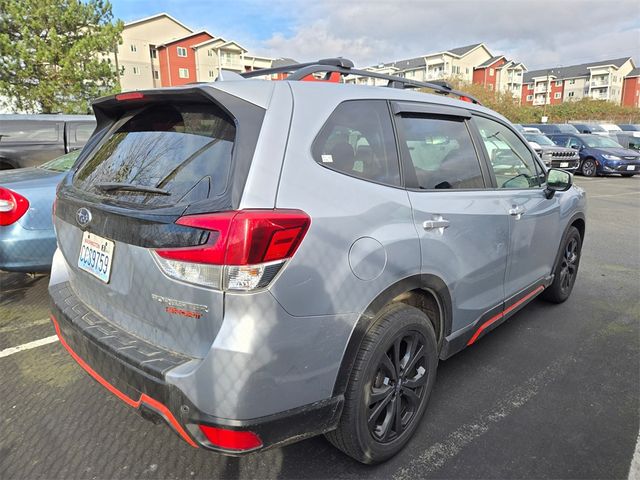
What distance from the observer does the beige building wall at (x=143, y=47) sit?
173 feet

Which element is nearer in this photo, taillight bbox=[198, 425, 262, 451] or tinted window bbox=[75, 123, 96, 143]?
taillight bbox=[198, 425, 262, 451]

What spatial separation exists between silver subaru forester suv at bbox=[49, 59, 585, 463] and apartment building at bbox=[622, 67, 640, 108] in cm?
9823

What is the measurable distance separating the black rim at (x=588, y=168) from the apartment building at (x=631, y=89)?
80.6m

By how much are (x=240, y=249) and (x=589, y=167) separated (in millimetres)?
18664

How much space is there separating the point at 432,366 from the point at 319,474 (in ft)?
2.67

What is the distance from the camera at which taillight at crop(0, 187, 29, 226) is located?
368 centimetres

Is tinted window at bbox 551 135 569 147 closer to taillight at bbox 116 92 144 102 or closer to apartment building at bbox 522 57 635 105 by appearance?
taillight at bbox 116 92 144 102

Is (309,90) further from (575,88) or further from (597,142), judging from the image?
(575,88)

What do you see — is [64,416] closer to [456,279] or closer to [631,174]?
[456,279]

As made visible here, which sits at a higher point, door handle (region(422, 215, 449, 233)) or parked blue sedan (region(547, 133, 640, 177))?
door handle (region(422, 215, 449, 233))

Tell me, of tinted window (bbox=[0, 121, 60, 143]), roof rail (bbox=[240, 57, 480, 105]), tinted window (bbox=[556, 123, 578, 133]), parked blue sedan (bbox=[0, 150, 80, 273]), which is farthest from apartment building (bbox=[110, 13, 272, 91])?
roof rail (bbox=[240, 57, 480, 105])

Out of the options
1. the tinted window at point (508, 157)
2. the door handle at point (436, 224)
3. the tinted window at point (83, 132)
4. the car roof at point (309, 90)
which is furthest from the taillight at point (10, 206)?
the tinted window at point (83, 132)

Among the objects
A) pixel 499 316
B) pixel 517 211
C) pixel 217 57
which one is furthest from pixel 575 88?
pixel 499 316

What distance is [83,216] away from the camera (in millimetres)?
2145
